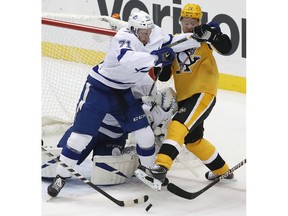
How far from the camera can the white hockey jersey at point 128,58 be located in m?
3.53

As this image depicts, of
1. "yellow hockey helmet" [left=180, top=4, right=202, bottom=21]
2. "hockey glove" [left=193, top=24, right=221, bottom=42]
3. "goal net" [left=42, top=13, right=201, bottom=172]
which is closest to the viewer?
"hockey glove" [left=193, top=24, right=221, bottom=42]

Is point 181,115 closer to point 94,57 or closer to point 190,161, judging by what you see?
point 190,161

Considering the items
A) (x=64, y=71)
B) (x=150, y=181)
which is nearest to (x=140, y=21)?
(x=150, y=181)

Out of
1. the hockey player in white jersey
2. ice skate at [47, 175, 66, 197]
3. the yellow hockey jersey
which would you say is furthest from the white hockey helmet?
ice skate at [47, 175, 66, 197]

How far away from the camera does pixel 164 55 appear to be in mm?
3559

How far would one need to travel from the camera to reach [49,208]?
3.60m

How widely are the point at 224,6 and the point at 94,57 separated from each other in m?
0.96

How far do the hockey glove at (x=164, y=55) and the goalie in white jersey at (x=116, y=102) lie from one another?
0.05 metres

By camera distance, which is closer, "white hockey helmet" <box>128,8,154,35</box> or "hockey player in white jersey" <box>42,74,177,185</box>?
"white hockey helmet" <box>128,8,154,35</box>

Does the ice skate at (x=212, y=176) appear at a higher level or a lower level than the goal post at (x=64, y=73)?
lower

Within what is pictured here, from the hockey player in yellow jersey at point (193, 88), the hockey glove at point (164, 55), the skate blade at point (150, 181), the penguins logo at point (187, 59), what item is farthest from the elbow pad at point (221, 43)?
the skate blade at point (150, 181)

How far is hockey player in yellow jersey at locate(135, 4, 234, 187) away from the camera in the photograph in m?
3.68

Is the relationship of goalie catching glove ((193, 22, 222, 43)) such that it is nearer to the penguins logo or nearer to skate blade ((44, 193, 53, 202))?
the penguins logo

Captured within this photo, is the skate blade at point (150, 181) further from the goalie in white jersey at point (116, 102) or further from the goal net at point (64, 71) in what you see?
the goal net at point (64, 71)
